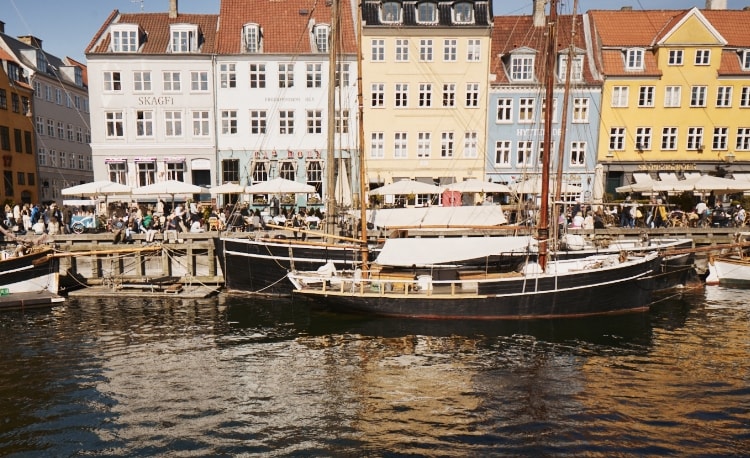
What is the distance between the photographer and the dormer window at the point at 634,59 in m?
38.9

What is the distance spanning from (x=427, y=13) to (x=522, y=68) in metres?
8.55

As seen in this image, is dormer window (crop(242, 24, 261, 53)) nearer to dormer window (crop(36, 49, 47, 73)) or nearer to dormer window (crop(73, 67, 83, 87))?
dormer window (crop(36, 49, 47, 73))

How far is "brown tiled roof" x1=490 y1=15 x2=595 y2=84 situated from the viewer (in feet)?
128

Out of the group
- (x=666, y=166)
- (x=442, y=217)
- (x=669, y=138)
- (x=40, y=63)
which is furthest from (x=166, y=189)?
(x=669, y=138)

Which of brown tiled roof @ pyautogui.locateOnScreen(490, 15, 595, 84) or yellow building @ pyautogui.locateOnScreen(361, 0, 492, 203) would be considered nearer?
yellow building @ pyautogui.locateOnScreen(361, 0, 492, 203)

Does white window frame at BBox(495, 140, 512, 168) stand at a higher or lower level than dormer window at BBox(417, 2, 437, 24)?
lower

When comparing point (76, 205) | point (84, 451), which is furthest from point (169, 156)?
point (84, 451)

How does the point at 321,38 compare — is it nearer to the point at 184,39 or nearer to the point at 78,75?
the point at 184,39

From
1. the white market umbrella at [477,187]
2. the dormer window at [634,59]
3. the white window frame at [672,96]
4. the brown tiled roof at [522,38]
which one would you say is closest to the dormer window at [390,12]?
the brown tiled roof at [522,38]

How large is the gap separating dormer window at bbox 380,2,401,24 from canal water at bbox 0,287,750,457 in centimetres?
2652

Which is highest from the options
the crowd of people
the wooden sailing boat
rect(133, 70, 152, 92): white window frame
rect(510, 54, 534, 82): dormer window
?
rect(510, 54, 534, 82): dormer window

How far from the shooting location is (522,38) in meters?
41.0

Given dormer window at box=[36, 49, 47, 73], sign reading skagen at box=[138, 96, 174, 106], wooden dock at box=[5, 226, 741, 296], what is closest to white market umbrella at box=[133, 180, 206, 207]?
wooden dock at box=[5, 226, 741, 296]

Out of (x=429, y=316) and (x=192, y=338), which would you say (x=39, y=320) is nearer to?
(x=192, y=338)
